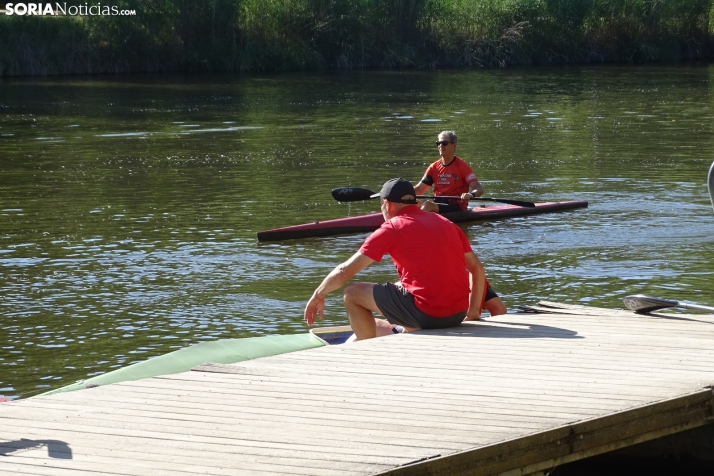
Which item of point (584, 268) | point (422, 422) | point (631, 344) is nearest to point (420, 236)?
point (631, 344)

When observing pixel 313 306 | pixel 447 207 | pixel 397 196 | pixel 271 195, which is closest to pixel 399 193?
pixel 397 196

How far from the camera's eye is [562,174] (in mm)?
17453

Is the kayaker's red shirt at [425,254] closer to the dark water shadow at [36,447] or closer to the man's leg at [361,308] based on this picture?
the man's leg at [361,308]

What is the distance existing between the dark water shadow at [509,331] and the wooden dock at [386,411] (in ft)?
0.36

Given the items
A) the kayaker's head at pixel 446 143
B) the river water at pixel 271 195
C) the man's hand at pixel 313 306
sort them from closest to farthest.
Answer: the man's hand at pixel 313 306 < the river water at pixel 271 195 < the kayaker's head at pixel 446 143

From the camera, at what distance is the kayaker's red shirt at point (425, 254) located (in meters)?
6.61

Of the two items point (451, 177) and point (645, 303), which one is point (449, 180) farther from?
point (645, 303)

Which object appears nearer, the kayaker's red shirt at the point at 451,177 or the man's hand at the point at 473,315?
the man's hand at the point at 473,315

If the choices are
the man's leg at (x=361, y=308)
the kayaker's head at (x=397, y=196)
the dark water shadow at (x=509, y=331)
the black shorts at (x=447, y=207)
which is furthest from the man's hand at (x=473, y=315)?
the black shorts at (x=447, y=207)

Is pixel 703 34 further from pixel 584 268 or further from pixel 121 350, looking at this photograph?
pixel 121 350

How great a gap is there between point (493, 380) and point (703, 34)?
38.0m

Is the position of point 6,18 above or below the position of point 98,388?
above

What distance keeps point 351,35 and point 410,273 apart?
1263 inches

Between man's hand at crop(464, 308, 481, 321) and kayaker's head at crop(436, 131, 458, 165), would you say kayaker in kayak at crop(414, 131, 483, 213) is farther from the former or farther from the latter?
man's hand at crop(464, 308, 481, 321)
